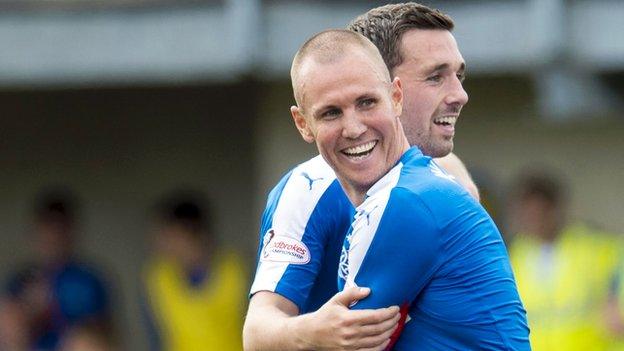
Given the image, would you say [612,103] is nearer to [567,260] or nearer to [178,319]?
[567,260]

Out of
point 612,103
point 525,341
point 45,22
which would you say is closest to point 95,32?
point 45,22

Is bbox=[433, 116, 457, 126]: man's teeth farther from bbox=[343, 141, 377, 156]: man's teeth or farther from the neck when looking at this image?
bbox=[343, 141, 377, 156]: man's teeth

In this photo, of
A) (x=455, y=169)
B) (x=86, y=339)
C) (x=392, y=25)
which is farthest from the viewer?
(x=86, y=339)

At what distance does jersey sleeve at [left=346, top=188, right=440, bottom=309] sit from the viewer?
13.5 feet

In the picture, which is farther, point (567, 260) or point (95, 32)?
point (95, 32)

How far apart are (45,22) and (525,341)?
5.88 m

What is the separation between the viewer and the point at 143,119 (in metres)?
11.6

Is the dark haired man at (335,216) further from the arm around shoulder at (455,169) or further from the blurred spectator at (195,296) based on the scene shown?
→ the blurred spectator at (195,296)

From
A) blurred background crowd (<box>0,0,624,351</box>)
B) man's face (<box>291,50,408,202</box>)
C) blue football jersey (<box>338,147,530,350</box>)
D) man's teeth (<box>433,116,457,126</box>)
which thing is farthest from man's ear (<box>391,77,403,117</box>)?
blurred background crowd (<box>0,0,624,351</box>)

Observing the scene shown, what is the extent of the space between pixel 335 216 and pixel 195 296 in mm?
5046

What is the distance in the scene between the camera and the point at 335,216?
4.77 metres

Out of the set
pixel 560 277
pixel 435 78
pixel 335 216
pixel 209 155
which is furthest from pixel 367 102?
pixel 209 155

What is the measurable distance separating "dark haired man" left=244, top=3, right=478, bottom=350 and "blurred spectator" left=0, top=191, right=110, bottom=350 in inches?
180

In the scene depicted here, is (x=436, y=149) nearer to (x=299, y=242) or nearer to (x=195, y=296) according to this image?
(x=299, y=242)
